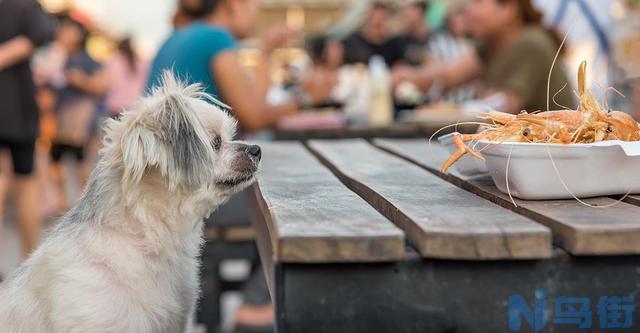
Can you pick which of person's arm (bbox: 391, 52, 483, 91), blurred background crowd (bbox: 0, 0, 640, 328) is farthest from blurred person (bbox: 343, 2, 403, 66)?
person's arm (bbox: 391, 52, 483, 91)

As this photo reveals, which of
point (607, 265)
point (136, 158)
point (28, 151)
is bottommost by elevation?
point (28, 151)

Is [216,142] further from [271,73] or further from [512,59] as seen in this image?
[271,73]

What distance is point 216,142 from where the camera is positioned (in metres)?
2.36

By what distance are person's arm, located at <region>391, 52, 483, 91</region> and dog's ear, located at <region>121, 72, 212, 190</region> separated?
14.2 ft

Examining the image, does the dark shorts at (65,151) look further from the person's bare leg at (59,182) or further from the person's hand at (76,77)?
the person's hand at (76,77)

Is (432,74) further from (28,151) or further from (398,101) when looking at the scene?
(28,151)

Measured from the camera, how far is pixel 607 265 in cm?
154

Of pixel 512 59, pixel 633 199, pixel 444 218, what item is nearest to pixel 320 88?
pixel 512 59

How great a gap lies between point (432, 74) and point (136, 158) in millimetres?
4746

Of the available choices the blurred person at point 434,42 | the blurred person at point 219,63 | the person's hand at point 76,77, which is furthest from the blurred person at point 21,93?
the person's hand at point 76,77

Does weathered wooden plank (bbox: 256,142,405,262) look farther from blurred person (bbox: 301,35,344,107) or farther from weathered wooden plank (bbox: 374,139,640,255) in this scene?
blurred person (bbox: 301,35,344,107)

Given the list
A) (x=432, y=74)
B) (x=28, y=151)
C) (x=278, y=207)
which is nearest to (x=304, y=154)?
(x=278, y=207)

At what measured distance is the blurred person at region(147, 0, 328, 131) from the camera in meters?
4.27

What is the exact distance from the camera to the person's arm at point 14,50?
18.2 ft
